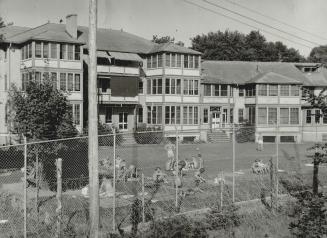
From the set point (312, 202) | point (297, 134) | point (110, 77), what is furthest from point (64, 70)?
point (312, 202)

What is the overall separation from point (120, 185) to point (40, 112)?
18.8 feet

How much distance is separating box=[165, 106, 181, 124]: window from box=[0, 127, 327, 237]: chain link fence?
1016cm

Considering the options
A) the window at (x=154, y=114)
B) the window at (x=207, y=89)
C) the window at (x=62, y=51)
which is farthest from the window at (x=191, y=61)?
the window at (x=62, y=51)

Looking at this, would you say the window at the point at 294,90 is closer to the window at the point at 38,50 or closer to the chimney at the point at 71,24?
the chimney at the point at 71,24

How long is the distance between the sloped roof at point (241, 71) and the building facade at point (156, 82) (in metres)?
0.12

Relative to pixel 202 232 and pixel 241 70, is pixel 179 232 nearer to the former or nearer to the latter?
pixel 202 232

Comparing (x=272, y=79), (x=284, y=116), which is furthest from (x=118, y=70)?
(x=284, y=116)

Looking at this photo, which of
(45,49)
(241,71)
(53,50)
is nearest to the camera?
(45,49)

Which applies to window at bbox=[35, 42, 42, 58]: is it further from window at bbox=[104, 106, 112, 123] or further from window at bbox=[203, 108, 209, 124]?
window at bbox=[203, 108, 209, 124]

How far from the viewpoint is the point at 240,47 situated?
85.9 meters

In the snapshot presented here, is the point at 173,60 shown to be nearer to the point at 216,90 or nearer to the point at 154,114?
the point at 154,114

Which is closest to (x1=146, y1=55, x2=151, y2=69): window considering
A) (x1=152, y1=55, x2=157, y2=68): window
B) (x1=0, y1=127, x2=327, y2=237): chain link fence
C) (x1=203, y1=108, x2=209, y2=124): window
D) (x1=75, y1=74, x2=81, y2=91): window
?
(x1=152, y1=55, x2=157, y2=68): window

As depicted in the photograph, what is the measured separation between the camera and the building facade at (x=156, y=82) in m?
40.4

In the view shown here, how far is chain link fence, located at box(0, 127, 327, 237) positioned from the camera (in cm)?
1272
